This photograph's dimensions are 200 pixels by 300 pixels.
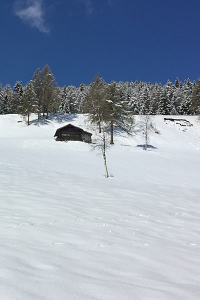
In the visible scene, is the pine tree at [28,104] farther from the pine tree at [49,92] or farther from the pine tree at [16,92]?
the pine tree at [16,92]

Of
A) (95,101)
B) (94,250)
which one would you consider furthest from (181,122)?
(94,250)

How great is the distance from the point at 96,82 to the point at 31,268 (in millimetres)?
40871

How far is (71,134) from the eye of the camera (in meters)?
34.2

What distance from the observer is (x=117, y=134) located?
129 feet

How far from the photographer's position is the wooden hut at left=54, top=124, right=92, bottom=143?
3375 centimetres

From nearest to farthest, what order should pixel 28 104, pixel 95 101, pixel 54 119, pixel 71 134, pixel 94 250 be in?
pixel 94 250 < pixel 95 101 < pixel 71 134 < pixel 28 104 < pixel 54 119

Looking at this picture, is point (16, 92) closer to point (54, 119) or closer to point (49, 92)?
point (49, 92)

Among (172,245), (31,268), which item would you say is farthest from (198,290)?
(31,268)

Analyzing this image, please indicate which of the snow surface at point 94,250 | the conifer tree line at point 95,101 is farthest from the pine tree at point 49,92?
the snow surface at point 94,250

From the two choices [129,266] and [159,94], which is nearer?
[129,266]

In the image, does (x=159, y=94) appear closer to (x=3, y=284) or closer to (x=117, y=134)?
(x=117, y=134)

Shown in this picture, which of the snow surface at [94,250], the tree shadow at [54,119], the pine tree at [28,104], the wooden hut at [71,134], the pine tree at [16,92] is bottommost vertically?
the snow surface at [94,250]

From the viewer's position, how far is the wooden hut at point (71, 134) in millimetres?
33750

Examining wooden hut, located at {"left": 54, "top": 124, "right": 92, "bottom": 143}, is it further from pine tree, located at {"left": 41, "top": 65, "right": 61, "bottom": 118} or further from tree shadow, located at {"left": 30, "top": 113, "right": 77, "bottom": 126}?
pine tree, located at {"left": 41, "top": 65, "right": 61, "bottom": 118}
